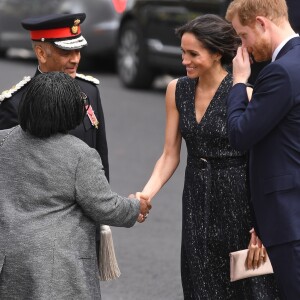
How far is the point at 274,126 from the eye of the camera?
14.4 feet

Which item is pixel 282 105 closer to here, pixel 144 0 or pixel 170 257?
pixel 170 257

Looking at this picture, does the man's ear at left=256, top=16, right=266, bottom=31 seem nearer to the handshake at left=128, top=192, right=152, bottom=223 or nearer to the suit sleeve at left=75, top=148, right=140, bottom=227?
the suit sleeve at left=75, top=148, right=140, bottom=227

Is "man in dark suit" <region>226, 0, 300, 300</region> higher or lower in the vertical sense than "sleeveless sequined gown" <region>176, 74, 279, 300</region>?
higher

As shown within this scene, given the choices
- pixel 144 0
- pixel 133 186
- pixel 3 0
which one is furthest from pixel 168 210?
pixel 3 0

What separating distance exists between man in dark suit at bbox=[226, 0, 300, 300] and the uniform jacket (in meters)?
0.84

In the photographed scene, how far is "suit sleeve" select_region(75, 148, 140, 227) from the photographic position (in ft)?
14.5

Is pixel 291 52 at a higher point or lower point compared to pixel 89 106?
higher

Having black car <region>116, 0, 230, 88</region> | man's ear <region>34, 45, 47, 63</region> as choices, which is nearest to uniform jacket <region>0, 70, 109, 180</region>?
man's ear <region>34, 45, 47, 63</region>

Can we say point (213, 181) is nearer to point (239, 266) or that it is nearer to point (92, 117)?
point (239, 266)

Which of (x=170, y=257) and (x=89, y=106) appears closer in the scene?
(x=89, y=106)

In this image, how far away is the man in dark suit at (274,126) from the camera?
4.37 m

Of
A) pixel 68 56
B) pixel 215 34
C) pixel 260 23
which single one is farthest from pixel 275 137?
pixel 68 56

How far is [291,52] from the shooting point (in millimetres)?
4438

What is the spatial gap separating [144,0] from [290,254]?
10974mm
